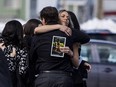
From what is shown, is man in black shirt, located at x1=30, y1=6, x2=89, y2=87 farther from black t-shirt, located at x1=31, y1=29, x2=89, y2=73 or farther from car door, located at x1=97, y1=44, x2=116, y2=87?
car door, located at x1=97, y1=44, x2=116, y2=87

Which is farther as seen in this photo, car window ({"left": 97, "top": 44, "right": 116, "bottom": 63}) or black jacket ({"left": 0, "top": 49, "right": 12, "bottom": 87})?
car window ({"left": 97, "top": 44, "right": 116, "bottom": 63})

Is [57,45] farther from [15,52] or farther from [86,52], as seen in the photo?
[86,52]

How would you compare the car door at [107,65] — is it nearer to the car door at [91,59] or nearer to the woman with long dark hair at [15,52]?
the car door at [91,59]

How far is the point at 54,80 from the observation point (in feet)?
23.9

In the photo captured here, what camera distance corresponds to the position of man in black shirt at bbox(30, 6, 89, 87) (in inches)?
288

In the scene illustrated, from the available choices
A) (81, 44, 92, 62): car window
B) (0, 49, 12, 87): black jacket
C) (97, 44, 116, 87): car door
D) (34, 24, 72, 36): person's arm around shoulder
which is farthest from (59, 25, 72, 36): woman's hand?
(81, 44, 92, 62): car window

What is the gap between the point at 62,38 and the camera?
7.30m

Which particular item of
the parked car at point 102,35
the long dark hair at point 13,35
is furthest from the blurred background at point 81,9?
the long dark hair at point 13,35

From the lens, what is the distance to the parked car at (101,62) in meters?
12.1

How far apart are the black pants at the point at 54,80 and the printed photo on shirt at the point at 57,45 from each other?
0.23 meters

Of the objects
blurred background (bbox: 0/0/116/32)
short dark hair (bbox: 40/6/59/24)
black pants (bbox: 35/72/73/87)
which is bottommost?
blurred background (bbox: 0/0/116/32)

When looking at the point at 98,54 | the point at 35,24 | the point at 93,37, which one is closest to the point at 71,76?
the point at 35,24

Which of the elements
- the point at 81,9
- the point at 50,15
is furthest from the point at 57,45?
the point at 81,9

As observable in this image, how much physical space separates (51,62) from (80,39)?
45 centimetres
